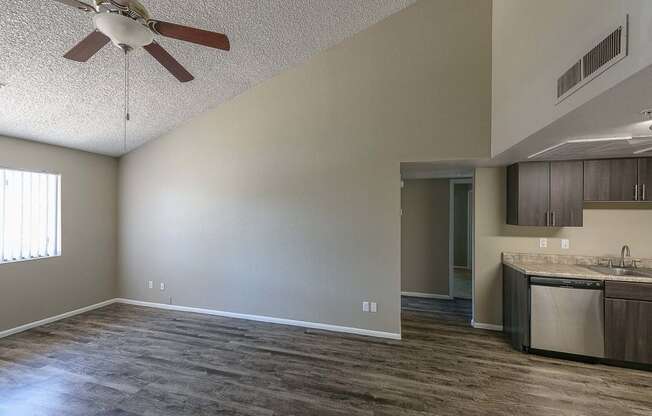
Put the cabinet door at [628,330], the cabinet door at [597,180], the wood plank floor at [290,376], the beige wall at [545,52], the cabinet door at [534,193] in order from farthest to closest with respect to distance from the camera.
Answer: the cabinet door at [534,193] → the cabinet door at [597,180] → the cabinet door at [628,330] → the wood plank floor at [290,376] → the beige wall at [545,52]

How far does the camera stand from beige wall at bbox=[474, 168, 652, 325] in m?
3.49

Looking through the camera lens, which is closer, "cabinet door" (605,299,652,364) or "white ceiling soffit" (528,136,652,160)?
"white ceiling soffit" (528,136,652,160)

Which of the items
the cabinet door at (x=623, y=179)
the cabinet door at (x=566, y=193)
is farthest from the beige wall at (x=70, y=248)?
the cabinet door at (x=623, y=179)

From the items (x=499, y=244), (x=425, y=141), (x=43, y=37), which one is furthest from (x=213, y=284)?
(x=499, y=244)

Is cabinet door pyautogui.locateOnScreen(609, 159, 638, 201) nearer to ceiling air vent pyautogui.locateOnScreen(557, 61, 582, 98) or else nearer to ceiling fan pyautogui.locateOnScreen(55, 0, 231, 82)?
ceiling air vent pyautogui.locateOnScreen(557, 61, 582, 98)

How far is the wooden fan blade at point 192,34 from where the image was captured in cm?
178

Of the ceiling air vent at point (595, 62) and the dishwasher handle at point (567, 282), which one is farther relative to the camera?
the dishwasher handle at point (567, 282)

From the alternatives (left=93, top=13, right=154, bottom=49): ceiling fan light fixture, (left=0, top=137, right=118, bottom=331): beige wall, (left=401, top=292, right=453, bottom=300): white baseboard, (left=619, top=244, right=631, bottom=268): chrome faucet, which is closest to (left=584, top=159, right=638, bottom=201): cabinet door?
(left=619, top=244, right=631, bottom=268): chrome faucet

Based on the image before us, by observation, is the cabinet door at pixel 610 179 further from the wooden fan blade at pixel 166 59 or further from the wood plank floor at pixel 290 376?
the wooden fan blade at pixel 166 59

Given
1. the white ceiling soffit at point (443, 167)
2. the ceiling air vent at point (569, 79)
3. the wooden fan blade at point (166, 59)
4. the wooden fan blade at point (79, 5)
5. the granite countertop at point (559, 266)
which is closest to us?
the wooden fan blade at point (79, 5)

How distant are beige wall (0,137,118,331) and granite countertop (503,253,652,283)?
6.22 m

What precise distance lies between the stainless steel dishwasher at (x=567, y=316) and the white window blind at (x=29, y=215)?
6.40 m

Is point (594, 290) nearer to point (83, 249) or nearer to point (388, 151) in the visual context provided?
point (388, 151)

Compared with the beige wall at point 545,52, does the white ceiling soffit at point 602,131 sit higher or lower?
lower
